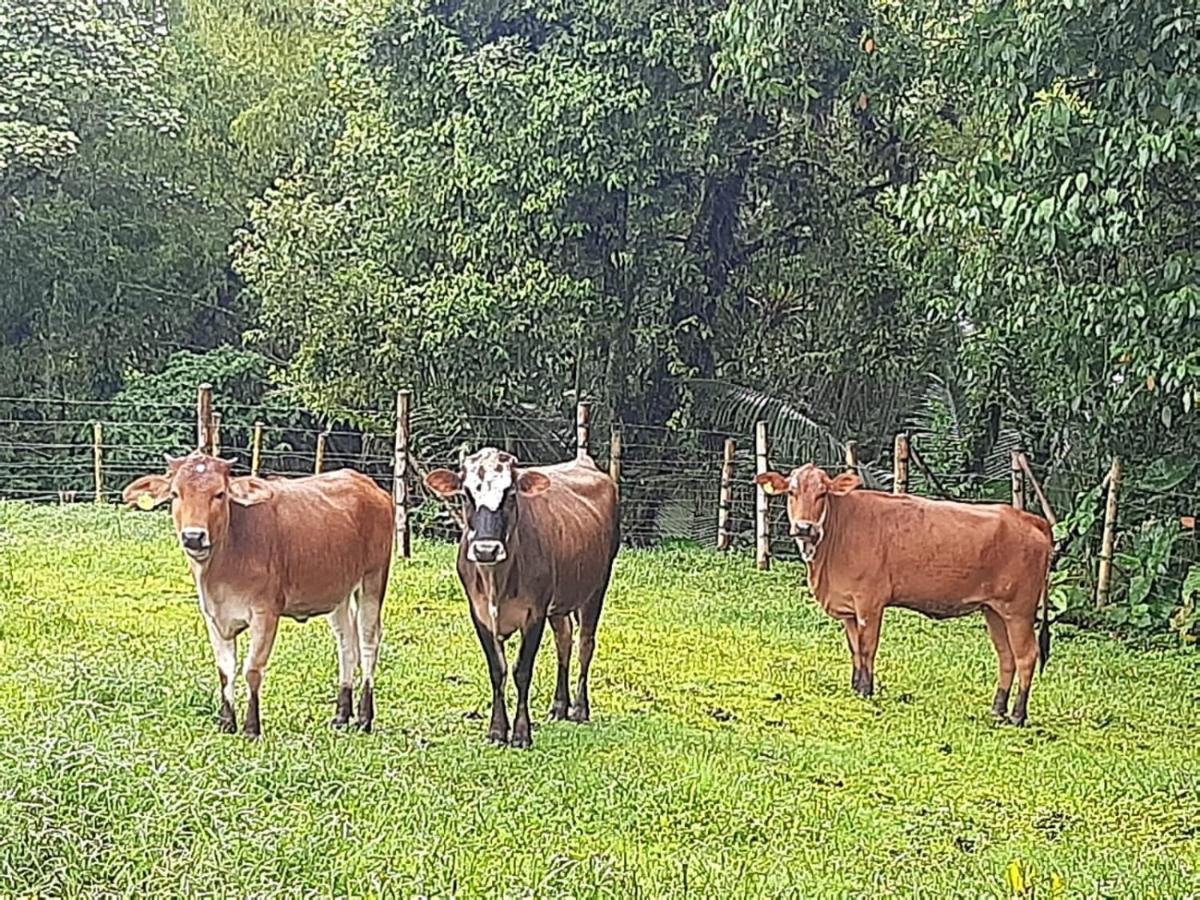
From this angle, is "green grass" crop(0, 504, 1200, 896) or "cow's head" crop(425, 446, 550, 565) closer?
"green grass" crop(0, 504, 1200, 896)

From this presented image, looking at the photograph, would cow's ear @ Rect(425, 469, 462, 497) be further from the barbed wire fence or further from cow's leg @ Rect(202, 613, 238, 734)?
cow's leg @ Rect(202, 613, 238, 734)

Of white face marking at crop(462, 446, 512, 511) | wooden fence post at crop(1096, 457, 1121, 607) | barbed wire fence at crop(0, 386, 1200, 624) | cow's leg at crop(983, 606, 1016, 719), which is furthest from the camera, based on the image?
barbed wire fence at crop(0, 386, 1200, 624)

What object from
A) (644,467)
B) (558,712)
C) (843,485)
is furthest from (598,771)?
(644,467)

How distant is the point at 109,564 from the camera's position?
12859mm

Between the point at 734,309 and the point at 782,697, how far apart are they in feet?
30.1

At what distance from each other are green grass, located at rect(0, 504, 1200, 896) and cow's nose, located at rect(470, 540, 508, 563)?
33.4 inches

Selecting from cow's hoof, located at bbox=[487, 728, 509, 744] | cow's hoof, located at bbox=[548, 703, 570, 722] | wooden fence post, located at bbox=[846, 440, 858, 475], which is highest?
wooden fence post, located at bbox=[846, 440, 858, 475]

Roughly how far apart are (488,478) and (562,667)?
1.45 meters

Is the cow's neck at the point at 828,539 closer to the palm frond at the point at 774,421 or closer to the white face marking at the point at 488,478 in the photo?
the white face marking at the point at 488,478

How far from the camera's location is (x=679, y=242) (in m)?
17.0

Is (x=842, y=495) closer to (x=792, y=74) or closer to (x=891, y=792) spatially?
(x=891, y=792)

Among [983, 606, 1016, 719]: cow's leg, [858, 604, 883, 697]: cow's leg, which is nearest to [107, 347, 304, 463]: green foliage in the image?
[858, 604, 883, 697]: cow's leg

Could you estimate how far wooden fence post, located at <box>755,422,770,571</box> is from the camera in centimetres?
1548

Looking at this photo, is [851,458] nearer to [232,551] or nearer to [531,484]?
[531,484]
